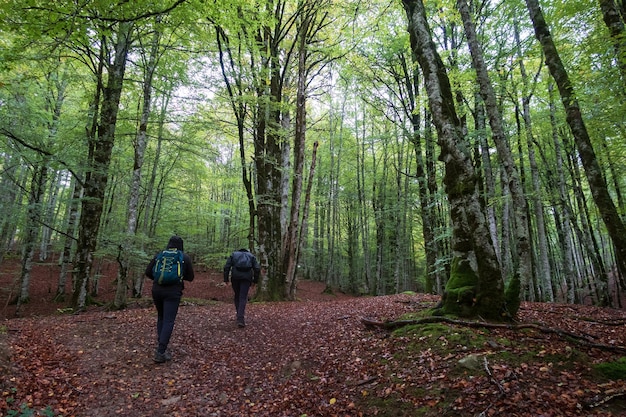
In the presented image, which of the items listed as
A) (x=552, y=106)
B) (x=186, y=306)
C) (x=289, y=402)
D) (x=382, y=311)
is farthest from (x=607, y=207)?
(x=186, y=306)

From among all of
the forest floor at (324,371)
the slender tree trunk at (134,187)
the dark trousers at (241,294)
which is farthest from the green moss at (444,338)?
the slender tree trunk at (134,187)

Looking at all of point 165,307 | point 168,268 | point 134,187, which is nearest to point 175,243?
point 168,268

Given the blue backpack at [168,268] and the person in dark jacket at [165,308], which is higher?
the blue backpack at [168,268]

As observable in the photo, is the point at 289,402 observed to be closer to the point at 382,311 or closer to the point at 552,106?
the point at 382,311

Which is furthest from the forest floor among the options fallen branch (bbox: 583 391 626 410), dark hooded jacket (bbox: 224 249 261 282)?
dark hooded jacket (bbox: 224 249 261 282)

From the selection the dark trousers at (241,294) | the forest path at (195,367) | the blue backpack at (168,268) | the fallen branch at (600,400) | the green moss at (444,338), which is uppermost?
the blue backpack at (168,268)

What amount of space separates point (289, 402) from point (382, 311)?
14.4 feet

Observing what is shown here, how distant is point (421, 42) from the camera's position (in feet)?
20.9

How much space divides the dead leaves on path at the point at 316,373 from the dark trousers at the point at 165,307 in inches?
17.1

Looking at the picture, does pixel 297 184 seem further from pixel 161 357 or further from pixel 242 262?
pixel 161 357

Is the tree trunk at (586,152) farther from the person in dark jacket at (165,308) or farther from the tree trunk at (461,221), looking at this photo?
the person in dark jacket at (165,308)

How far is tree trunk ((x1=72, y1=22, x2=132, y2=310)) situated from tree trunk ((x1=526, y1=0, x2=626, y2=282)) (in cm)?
1054

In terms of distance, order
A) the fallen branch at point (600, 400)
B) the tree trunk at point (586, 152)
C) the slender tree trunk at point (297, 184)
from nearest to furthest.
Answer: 1. the fallen branch at point (600, 400)
2. the tree trunk at point (586, 152)
3. the slender tree trunk at point (297, 184)

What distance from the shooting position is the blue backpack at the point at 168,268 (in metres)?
5.46
